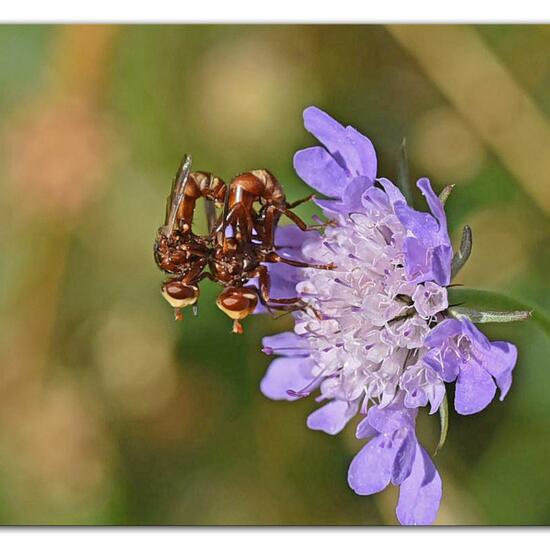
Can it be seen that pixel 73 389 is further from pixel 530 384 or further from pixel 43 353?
pixel 530 384

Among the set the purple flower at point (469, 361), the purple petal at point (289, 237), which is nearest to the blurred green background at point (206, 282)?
the purple petal at point (289, 237)

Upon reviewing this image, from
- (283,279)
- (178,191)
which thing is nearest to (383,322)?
(283,279)

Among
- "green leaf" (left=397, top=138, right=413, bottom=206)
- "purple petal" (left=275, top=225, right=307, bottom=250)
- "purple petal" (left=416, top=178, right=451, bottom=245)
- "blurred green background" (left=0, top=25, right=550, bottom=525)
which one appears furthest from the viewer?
"blurred green background" (left=0, top=25, right=550, bottom=525)

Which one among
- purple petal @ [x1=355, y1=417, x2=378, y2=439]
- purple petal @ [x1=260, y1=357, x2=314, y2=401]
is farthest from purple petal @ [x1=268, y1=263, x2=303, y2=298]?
purple petal @ [x1=355, y1=417, x2=378, y2=439]

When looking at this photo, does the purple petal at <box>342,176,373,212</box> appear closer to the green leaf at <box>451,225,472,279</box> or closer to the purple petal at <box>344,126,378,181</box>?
the purple petal at <box>344,126,378,181</box>

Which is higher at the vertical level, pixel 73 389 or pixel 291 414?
pixel 73 389

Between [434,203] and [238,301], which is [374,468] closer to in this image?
[238,301]
